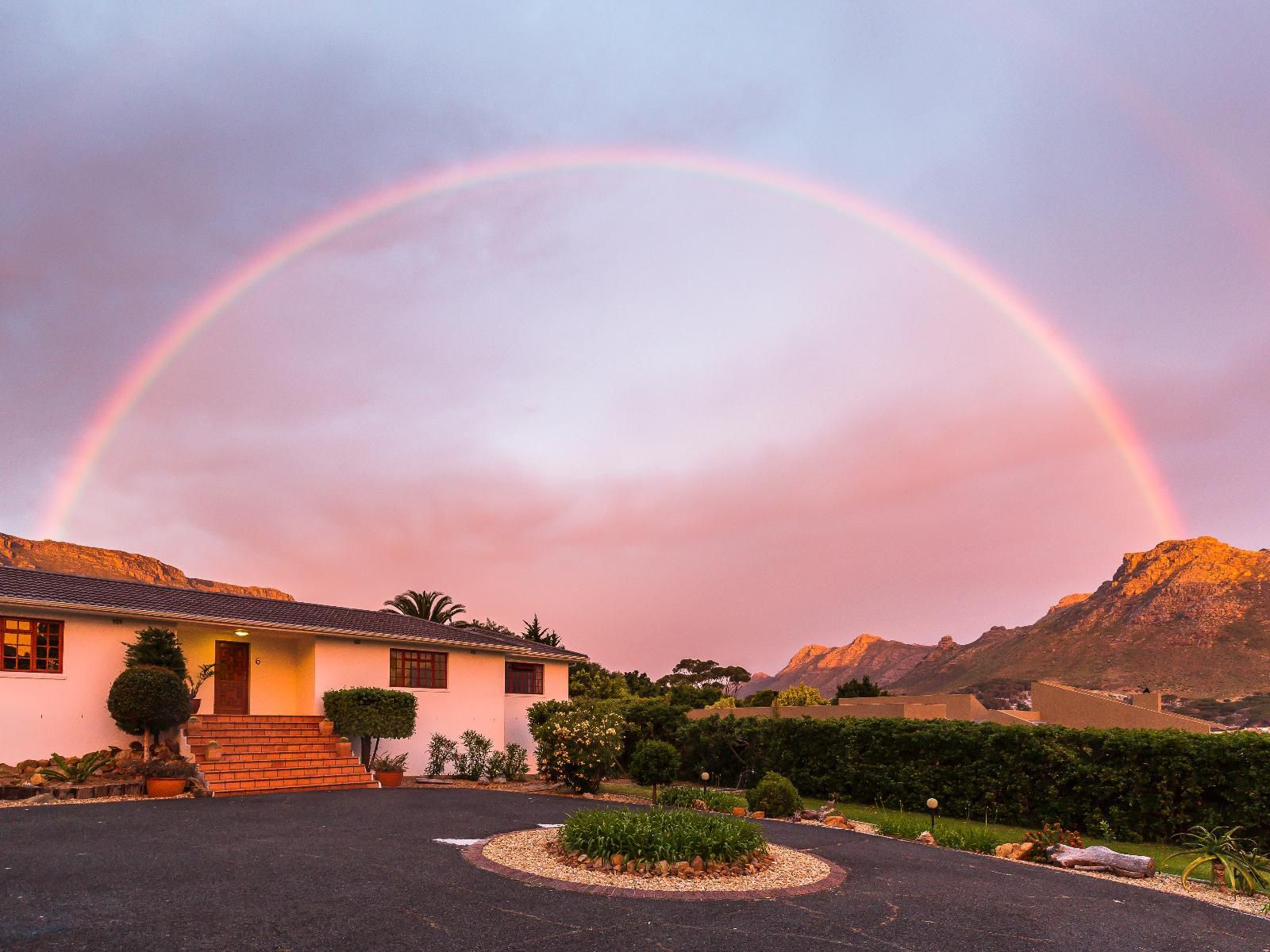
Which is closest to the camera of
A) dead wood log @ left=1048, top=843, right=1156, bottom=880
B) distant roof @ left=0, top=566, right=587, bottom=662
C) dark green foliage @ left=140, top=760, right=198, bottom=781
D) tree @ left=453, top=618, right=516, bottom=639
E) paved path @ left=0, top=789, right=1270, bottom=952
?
paved path @ left=0, top=789, right=1270, bottom=952

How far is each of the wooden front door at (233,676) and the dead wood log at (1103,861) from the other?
17389 millimetres

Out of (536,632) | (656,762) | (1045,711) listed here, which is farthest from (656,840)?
(536,632)

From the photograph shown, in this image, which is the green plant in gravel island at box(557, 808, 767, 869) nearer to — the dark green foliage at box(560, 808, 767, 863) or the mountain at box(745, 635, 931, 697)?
the dark green foliage at box(560, 808, 767, 863)

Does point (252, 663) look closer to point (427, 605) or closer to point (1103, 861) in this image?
point (1103, 861)

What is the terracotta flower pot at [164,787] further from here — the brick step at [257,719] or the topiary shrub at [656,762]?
the topiary shrub at [656,762]

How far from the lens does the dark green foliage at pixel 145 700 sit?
1697 cm

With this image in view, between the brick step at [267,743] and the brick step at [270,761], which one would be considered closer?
the brick step at [270,761]

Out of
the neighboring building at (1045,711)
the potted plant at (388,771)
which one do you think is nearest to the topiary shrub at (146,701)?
the potted plant at (388,771)

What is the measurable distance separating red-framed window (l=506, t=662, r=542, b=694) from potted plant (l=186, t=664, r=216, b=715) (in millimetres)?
8911

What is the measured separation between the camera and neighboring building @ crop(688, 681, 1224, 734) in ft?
93.8

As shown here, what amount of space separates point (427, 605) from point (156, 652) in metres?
28.0

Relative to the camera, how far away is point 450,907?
23.9 ft

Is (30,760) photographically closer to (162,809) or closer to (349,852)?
(162,809)

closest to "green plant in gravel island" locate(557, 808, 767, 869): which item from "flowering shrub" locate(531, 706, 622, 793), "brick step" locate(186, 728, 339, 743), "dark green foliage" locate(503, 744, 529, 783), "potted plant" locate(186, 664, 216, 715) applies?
"flowering shrub" locate(531, 706, 622, 793)
